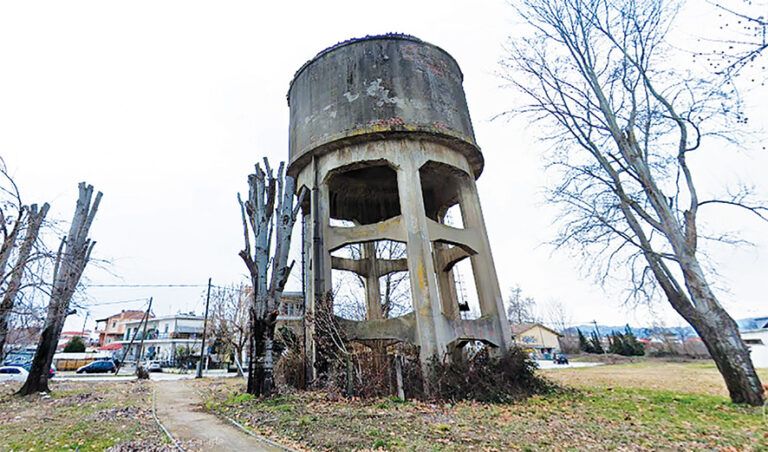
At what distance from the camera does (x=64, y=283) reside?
1370cm

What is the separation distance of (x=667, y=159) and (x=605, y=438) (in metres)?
8.73

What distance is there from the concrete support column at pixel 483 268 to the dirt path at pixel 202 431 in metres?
7.27

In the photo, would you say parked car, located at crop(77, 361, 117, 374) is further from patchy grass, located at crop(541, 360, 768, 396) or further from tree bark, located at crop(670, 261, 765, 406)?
tree bark, located at crop(670, 261, 765, 406)

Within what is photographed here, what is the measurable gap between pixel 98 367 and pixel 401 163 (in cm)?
3394

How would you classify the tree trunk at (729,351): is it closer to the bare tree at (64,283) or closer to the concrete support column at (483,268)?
the concrete support column at (483,268)

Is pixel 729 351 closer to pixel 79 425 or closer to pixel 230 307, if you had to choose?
pixel 79 425

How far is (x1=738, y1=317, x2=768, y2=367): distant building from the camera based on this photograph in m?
30.0

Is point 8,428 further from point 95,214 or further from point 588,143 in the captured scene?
point 588,143

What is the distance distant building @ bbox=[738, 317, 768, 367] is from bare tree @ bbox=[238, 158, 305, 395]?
1287 inches

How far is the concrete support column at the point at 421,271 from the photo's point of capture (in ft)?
32.9

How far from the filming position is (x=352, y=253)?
22484 millimetres

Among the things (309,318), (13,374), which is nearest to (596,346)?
(309,318)

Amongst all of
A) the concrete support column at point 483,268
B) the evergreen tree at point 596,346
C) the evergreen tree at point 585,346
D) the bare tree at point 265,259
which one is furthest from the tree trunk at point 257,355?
the evergreen tree at point 585,346

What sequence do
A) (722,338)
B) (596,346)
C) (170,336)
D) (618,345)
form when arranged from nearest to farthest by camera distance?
(722,338)
(618,345)
(170,336)
(596,346)
